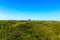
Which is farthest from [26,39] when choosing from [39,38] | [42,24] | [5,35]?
[42,24]

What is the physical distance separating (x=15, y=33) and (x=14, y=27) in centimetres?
341

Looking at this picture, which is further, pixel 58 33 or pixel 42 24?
pixel 42 24

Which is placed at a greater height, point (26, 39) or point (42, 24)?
point (42, 24)

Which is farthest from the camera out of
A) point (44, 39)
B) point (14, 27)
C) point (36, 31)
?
point (14, 27)

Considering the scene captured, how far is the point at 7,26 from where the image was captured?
47.6m

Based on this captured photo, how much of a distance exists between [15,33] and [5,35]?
278 cm

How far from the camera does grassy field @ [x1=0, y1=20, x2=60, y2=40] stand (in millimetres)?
41625

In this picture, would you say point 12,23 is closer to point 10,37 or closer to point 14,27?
point 14,27

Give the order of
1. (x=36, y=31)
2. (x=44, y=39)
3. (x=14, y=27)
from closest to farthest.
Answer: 1. (x=44, y=39)
2. (x=36, y=31)
3. (x=14, y=27)

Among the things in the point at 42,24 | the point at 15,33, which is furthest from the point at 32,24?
the point at 15,33

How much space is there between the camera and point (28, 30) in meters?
44.6

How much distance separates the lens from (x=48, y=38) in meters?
40.3

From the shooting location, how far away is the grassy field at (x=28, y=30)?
41.6 meters

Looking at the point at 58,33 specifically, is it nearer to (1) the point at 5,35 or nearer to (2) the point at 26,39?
(2) the point at 26,39
